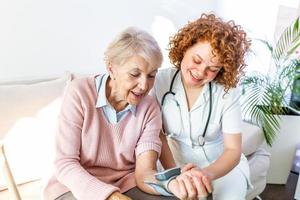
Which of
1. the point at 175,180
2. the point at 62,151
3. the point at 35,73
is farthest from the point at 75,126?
the point at 35,73

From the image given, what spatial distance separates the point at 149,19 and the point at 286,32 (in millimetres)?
938

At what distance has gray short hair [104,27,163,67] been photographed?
122 centimetres

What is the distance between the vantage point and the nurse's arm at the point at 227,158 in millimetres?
1395

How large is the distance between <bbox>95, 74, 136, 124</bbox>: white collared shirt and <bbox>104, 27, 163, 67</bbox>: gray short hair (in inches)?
5.1

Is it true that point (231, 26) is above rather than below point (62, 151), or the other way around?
above

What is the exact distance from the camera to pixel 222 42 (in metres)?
1.35

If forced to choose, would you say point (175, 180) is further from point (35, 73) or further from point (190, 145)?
point (35, 73)

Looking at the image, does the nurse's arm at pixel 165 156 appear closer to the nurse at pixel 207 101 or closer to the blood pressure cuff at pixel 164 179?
the nurse at pixel 207 101

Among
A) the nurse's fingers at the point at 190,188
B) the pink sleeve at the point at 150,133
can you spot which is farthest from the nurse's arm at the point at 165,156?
the nurse's fingers at the point at 190,188

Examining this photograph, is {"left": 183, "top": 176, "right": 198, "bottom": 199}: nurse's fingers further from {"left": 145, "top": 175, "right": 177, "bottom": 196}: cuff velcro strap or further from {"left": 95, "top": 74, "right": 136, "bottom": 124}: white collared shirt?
{"left": 95, "top": 74, "right": 136, "bottom": 124}: white collared shirt

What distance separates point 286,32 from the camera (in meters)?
2.15

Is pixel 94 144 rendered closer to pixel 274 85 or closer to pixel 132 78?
pixel 132 78

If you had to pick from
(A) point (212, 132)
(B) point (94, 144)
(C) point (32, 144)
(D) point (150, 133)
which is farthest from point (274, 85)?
(C) point (32, 144)

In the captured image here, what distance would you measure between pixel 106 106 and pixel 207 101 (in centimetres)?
47
